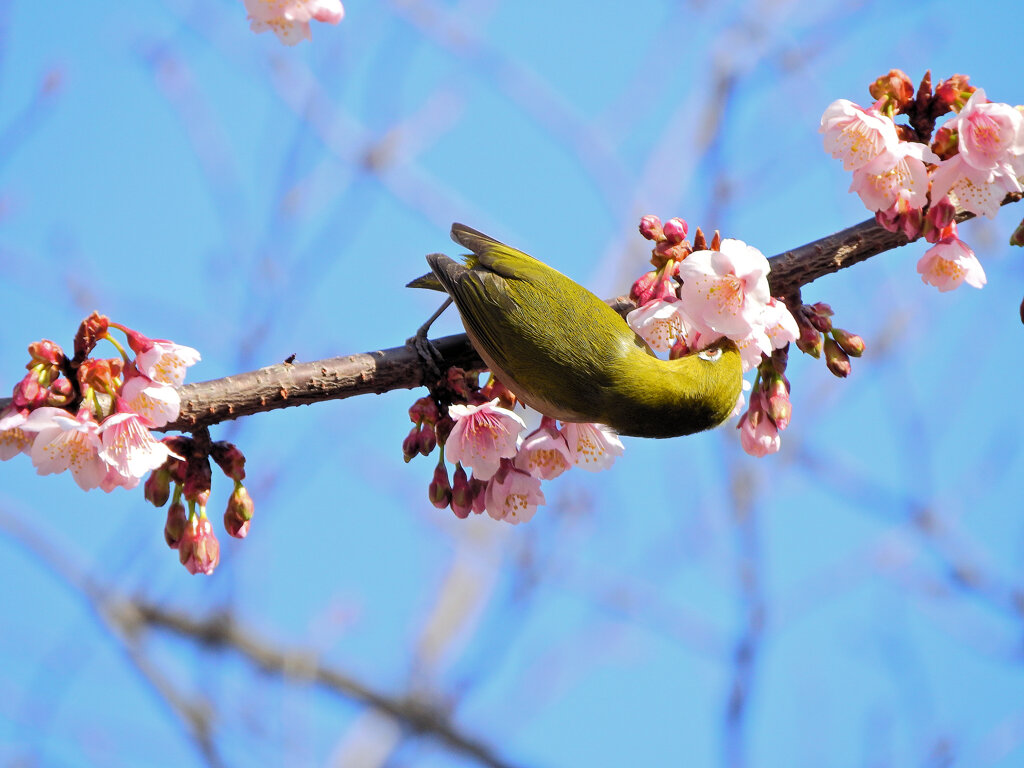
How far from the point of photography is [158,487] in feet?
9.81

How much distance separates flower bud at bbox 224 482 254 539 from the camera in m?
3.07

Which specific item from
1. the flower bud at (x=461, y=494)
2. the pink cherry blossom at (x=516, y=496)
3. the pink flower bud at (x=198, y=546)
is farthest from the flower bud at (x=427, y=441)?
the pink flower bud at (x=198, y=546)

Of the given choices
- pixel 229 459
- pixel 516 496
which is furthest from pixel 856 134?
pixel 229 459

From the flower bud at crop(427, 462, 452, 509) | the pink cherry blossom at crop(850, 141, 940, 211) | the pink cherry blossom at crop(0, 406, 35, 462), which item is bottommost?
the pink cherry blossom at crop(0, 406, 35, 462)

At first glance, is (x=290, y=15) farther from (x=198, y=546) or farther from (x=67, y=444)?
(x=198, y=546)

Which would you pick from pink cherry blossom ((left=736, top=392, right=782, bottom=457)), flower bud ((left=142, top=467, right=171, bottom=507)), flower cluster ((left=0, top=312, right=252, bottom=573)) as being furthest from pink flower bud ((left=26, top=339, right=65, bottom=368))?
pink cherry blossom ((left=736, top=392, right=782, bottom=457))

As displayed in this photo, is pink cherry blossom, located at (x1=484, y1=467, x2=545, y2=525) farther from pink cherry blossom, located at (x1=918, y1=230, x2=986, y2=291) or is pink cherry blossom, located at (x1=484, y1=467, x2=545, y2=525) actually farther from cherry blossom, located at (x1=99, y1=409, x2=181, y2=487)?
pink cherry blossom, located at (x1=918, y1=230, x2=986, y2=291)

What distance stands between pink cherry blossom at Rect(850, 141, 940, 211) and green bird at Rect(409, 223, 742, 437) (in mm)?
635

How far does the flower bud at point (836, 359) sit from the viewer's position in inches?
121

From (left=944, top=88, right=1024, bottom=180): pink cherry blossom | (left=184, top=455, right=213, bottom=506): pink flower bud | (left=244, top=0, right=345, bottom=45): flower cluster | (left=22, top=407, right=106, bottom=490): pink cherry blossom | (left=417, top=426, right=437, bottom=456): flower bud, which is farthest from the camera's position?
(left=244, top=0, right=345, bottom=45): flower cluster

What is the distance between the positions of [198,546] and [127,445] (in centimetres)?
53

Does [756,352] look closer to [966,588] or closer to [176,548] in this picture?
[176,548]

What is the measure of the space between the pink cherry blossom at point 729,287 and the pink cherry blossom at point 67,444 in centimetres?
173

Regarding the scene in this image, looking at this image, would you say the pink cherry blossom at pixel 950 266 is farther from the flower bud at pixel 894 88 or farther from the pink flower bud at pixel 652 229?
the pink flower bud at pixel 652 229
